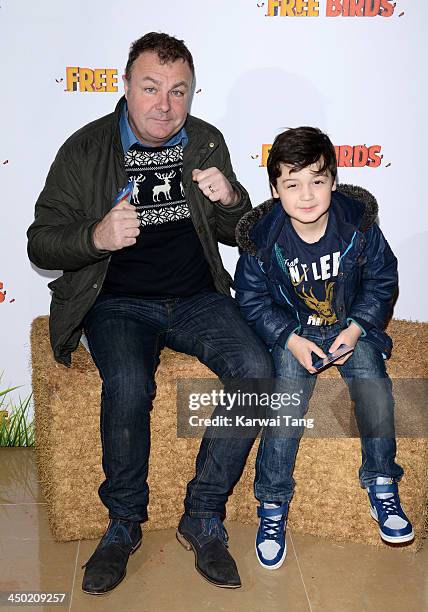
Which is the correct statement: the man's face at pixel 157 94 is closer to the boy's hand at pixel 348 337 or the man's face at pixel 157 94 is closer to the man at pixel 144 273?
the man at pixel 144 273

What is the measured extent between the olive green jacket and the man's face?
0.41 ft

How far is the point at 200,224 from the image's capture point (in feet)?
7.82

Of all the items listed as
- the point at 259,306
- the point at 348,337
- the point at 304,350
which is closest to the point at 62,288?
the point at 259,306

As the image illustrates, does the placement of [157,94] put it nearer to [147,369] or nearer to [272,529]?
[147,369]

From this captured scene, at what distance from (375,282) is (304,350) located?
1.02 feet

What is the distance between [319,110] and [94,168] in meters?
0.88

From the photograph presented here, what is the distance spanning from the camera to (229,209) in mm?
2398

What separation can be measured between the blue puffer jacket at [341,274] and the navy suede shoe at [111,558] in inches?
27.0

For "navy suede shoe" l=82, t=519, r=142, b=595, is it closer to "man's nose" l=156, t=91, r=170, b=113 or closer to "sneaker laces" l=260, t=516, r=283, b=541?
"sneaker laces" l=260, t=516, r=283, b=541

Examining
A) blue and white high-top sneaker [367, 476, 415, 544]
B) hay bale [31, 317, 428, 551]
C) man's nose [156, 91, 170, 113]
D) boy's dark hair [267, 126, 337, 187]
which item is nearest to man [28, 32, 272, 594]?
man's nose [156, 91, 170, 113]

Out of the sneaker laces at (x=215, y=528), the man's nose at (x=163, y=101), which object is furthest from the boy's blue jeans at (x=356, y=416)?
the man's nose at (x=163, y=101)

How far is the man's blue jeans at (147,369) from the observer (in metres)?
2.10

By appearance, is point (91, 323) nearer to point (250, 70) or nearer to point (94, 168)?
point (94, 168)

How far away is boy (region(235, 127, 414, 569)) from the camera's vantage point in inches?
84.8
